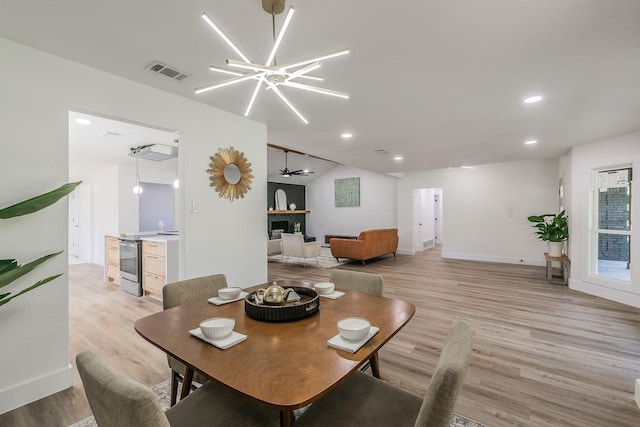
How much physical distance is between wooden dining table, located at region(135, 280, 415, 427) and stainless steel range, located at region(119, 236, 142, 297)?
333 cm

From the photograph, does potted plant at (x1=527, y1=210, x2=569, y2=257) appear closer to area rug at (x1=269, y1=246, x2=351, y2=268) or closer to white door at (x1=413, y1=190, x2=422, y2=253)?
white door at (x1=413, y1=190, x2=422, y2=253)

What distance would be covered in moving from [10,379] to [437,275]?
19.5 feet

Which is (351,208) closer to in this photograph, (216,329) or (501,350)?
(501,350)

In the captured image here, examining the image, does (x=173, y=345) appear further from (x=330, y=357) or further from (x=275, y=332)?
(x=330, y=357)

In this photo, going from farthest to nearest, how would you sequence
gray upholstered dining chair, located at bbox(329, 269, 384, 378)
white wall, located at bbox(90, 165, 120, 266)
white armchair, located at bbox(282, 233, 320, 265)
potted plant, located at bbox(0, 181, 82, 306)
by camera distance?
white armchair, located at bbox(282, 233, 320, 265), white wall, located at bbox(90, 165, 120, 266), gray upholstered dining chair, located at bbox(329, 269, 384, 378), potted plant, located at bbox(0, 181, 82, 306)

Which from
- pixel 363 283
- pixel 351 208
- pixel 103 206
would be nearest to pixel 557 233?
pixel 363 283

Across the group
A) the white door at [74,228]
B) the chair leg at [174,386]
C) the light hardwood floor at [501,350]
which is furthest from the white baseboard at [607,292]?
the white door at [74,228]

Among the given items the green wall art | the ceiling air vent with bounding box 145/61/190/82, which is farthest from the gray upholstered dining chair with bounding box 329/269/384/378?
the green wall art

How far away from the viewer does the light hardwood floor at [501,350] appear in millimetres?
1886

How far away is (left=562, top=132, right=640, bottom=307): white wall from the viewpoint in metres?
3.88

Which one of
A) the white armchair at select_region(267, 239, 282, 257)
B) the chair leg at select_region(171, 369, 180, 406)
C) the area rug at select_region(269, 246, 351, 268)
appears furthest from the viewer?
the white armchair at select_region(267, 239, 282, 257)

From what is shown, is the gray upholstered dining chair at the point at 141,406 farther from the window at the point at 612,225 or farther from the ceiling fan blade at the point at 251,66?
the window at the point at 612,225

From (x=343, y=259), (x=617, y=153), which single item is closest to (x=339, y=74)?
(x=617, y=153)

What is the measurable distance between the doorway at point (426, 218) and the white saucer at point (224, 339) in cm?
811
